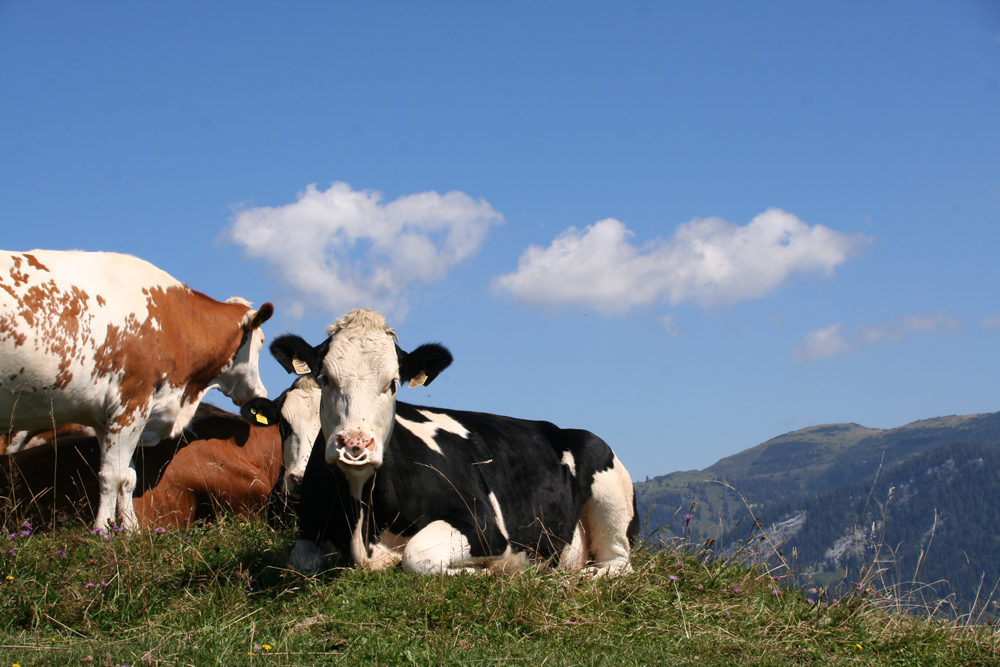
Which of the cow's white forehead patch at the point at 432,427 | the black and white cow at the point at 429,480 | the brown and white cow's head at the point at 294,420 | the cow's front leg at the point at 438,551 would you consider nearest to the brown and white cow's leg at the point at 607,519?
the black and white cow at the point at 429,480

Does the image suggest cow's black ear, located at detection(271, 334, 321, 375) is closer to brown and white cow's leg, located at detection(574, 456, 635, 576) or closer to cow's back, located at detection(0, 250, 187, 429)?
cow's back, located at detection(0, 250, 187, 429)

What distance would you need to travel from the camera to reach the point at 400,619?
5.37m

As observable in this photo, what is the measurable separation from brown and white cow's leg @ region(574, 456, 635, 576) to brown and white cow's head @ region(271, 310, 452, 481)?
277cm

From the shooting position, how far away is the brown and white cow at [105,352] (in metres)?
8.18

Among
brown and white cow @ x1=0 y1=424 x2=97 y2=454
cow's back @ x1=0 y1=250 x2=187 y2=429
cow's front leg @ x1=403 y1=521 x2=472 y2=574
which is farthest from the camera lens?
brown and white cow @ x1=0 y1=424 x2=97 y2=454

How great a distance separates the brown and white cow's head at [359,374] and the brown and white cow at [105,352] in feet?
9.63

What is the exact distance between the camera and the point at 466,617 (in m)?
5.42

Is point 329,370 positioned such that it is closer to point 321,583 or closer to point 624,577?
point 321,583

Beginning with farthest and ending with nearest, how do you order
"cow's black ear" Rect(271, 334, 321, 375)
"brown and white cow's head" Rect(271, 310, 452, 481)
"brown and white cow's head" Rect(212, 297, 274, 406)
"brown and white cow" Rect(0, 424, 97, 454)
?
"brown and white cow's head" Rect(212, 297, 274, 406) → "brown and white cow" Rect(0, 424, 97, 454) → "cow's black ear" Rect(271, 334, 321, 375) → "brown and white cow's head" Rect(271, 310, 452, 481)

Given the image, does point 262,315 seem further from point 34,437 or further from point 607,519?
point 607,519

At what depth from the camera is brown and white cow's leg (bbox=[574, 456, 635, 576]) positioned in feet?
28.7

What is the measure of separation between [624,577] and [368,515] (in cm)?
204

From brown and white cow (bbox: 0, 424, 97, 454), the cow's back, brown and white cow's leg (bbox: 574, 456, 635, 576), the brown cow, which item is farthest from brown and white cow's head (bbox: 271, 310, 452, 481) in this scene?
brown and white cow (bbox: 0, 424, 97, 454)

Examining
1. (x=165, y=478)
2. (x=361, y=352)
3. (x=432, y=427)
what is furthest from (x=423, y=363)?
(x=165, y=478)
